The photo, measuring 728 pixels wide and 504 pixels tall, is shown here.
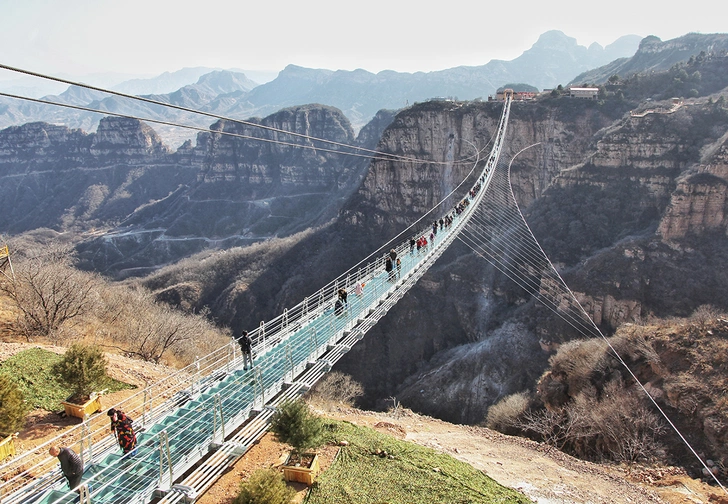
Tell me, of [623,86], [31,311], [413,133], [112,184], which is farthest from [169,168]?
[31,311]

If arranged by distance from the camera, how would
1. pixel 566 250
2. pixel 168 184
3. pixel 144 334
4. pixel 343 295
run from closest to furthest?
pixel 343 295
pixel 144 334
pixel 566 250
pixel 168 184

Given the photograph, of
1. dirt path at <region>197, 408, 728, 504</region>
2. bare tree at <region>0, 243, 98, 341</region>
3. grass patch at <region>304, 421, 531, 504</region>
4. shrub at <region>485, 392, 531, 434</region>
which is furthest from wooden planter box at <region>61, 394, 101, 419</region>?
shrub at <region>485, 392, 531, 434</region>

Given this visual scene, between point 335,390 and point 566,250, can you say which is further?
point 566,250

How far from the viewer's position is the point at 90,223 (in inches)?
3900

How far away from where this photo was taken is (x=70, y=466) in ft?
17.7

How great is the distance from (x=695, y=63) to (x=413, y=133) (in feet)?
88.7

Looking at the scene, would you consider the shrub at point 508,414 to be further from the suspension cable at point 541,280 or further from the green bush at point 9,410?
the green bush at point 9,410

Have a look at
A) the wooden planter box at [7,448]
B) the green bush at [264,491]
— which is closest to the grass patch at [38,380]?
the wooden planter box at [7,448]

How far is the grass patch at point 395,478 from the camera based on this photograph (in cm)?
716

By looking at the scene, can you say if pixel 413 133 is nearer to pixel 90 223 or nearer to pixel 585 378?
pixel 585 378

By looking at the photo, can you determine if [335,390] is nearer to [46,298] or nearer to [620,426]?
[46,298]

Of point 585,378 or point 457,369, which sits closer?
point 585,378

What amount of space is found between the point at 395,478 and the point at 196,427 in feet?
11.0

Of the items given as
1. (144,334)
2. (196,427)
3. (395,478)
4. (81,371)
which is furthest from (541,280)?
(81,371)
